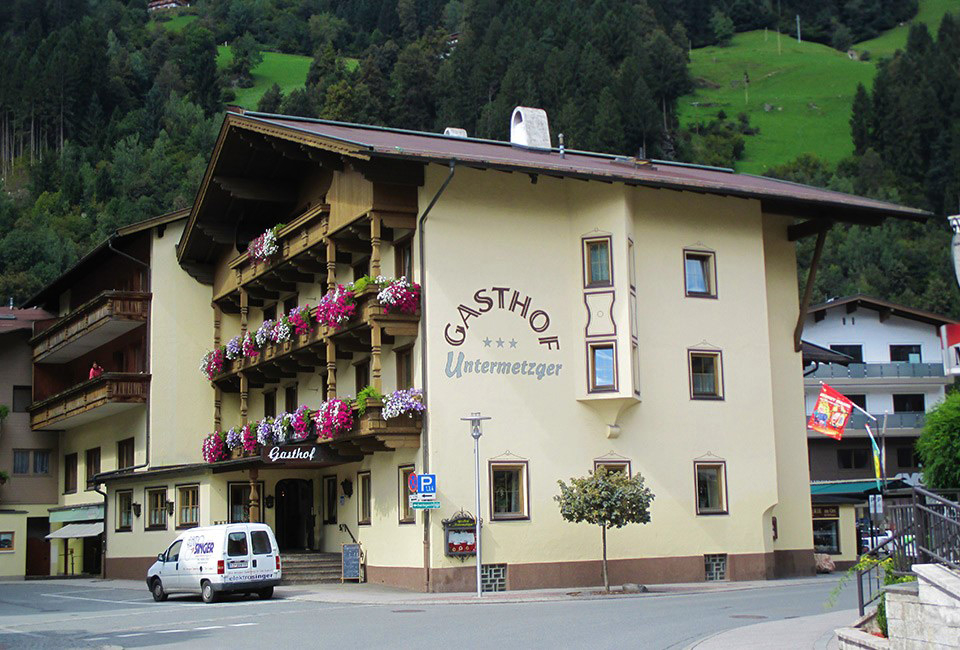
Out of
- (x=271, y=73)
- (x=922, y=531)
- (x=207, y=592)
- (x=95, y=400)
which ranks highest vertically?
(x=271, y=73)

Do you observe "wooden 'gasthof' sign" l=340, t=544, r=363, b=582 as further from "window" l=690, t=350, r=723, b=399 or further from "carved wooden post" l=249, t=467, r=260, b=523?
"window" l=690, t=350, r=723, b=399

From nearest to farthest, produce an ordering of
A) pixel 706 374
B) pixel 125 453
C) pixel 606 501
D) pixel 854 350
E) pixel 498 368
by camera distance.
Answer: pixel 606 501, pixel 498 368, pixel 706 374, pixel 125 453, pixel 854 350

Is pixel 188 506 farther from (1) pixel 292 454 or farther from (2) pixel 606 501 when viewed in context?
(2) pixel 606 501

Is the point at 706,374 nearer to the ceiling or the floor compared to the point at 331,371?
nearer to the floor

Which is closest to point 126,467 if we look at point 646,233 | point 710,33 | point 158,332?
point 158,332

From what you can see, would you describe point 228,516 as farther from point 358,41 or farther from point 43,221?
point 358,41

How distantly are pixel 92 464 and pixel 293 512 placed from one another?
14318 millimetres

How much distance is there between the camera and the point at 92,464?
4828cm

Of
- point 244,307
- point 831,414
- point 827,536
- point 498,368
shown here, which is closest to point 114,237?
point 244,307

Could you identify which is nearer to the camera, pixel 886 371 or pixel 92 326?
pixel 92 326

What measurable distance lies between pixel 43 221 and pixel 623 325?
8539 centimetres

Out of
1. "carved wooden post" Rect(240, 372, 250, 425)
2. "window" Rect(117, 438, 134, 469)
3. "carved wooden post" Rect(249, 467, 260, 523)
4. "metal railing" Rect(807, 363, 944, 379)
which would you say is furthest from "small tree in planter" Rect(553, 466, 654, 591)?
"metal railing" Rect(807, 363, 944, 379)

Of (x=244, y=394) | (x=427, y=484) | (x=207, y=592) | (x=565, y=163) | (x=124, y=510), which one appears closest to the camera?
(x=427, y=484)

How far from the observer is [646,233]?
31.9m
